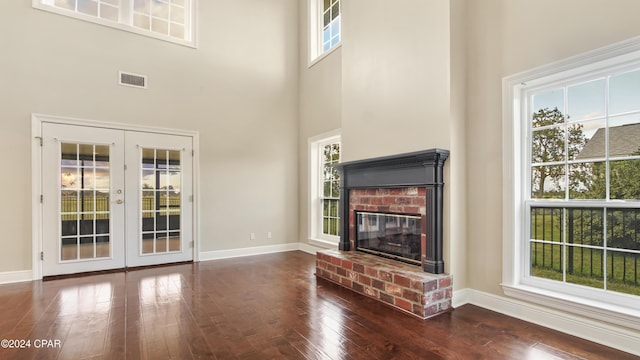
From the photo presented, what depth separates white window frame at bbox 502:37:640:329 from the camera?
2496 mm

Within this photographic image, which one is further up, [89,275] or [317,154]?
[317,154]

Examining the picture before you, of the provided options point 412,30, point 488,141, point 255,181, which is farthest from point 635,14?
point 255,181

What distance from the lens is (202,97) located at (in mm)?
5531

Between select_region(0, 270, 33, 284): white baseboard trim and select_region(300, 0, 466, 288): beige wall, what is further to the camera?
select_region(0, 270, 33, 284): white baseboard trim

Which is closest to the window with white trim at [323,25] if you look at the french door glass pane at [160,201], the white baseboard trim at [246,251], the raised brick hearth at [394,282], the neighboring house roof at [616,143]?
the french door glass pane at [160,201]

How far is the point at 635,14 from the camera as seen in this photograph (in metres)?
2.26

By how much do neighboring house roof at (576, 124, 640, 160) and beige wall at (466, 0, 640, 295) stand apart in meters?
0.65

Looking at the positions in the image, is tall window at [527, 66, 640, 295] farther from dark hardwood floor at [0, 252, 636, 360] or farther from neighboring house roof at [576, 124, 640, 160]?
dark hardwood floor at [0, 252, 636, 360]

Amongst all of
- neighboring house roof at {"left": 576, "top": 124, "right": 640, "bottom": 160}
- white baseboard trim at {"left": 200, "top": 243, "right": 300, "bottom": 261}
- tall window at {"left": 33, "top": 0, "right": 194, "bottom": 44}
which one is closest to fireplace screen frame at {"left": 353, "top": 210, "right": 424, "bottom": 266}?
neighboring house roof at {"left": 576, "top": 124, "right": 640, "bottom": 160}

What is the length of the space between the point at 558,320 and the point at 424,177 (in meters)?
1.63

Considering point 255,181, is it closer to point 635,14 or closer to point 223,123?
point 223,123

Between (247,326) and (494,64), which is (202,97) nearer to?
(247,326)

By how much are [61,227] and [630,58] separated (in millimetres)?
6522

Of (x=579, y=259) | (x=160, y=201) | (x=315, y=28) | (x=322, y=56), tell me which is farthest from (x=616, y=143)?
(x=160, y=201)
